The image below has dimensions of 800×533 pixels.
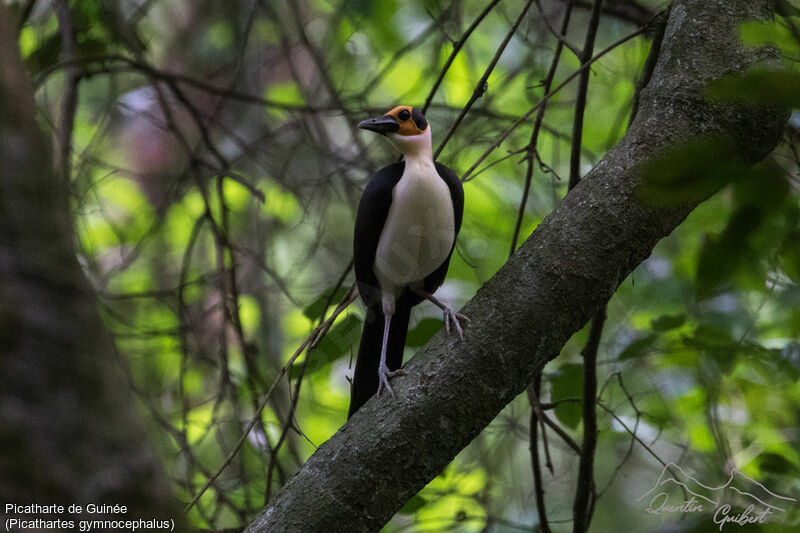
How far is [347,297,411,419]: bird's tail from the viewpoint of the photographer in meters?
2.79

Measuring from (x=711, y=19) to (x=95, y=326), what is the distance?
1840 millimetres

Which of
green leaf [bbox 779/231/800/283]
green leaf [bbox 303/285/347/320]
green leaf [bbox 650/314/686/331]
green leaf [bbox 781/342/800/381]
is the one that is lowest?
green leaf [bbox 779/231/800/283]

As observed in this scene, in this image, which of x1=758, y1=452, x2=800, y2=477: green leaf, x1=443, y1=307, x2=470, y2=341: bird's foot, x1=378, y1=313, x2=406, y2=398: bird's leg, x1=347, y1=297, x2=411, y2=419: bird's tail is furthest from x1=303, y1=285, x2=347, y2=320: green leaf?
x1=758, y1=452, x2=800, y2=477: green leaf

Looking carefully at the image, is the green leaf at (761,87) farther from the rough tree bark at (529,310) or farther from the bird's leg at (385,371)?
the bird's leg at (385,371)

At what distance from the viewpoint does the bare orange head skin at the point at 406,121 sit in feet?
9.23

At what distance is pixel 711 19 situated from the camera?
2.02 meters

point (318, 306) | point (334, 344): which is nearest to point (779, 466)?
point (334, 344)

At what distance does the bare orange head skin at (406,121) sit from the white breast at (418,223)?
170 millimetres

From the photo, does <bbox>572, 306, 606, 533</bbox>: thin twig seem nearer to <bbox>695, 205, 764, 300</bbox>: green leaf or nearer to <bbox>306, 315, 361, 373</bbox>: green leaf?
<bbox>306, 315, 361, 373</bbox>: green leaf

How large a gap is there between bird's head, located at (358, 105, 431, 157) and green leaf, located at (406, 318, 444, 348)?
2.28ft

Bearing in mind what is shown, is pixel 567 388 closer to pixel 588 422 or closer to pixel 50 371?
pixel 588 422

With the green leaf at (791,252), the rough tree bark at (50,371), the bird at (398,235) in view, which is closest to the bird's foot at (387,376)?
the bird at (398,235)

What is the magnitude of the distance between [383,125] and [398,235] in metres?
0.48

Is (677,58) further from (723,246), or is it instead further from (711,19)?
(723,246)
